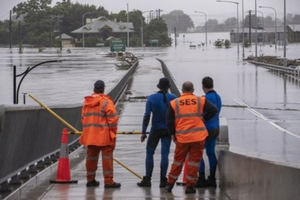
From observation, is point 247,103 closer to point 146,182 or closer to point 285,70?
point 285,70

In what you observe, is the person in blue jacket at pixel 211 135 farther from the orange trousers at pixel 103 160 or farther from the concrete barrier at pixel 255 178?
the orange trousers at pixel 103 160

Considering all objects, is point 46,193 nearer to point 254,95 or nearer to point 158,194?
point 158,194

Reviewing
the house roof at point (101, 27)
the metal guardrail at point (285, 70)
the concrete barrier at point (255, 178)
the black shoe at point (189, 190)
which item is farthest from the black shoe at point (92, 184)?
the house roof at point (101, 27)

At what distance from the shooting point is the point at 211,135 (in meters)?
12.3

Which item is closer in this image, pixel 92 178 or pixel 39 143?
pixel 92 178

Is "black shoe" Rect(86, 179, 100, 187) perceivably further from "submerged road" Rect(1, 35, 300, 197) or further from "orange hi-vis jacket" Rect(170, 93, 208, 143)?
"submerged road" Rect(1, 35, 300, 197)

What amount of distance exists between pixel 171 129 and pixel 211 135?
37.8 inches

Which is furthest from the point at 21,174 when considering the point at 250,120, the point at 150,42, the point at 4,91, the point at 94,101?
the point at 150,42

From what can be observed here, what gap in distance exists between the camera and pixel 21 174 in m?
13.5

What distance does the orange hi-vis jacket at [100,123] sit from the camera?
40.0 ft

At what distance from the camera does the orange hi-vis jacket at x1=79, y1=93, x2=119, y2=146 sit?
40.0ft

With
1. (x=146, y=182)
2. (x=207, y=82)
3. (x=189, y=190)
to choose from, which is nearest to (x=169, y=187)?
(x=189, y=190)

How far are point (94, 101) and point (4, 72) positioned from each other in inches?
2538

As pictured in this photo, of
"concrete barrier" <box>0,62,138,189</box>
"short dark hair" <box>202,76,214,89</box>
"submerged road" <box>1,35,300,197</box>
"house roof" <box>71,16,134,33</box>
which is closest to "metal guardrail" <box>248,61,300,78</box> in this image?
"submerged road" <box>1,35,300,197</box>
